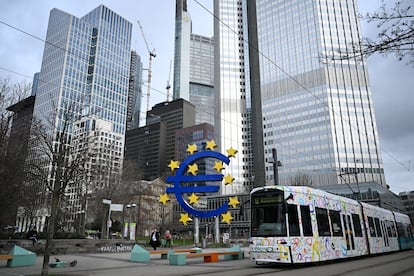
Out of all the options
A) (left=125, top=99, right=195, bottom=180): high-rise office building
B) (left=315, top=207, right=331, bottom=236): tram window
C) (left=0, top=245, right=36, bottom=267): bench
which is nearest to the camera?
(left=0, top=245, right=36, bottom=267): bench

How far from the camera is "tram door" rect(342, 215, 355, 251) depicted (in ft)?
55.2

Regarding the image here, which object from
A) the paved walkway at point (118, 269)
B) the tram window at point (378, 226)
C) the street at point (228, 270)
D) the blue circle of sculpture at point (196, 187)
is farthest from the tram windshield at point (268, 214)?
the tram window at point (378, 226)

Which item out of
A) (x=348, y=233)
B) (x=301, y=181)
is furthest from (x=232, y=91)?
(x=348, y=233)

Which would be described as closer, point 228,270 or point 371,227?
point 228,270

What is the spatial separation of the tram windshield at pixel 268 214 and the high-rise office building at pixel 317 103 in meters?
79.9

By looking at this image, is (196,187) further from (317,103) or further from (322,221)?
(317,103)

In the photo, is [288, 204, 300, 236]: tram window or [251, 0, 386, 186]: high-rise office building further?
[251, 0, 386, 186]: high-rise office building

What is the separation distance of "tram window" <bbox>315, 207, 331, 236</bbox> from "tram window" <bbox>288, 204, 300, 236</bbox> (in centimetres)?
165

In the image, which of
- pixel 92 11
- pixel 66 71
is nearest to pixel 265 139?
pixel 66 71

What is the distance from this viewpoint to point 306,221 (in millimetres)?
13953

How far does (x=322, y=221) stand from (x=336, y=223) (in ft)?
5.40

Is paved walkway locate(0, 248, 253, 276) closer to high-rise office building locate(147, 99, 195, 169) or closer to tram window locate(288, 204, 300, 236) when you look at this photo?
tram window locate(288, 204, 300, 236)

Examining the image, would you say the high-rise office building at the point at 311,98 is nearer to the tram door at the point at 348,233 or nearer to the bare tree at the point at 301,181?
the bare tree at the point at 301,181

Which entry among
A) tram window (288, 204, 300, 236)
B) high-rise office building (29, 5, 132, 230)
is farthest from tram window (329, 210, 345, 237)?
high-rise office building (29, 5, 132, 230)
